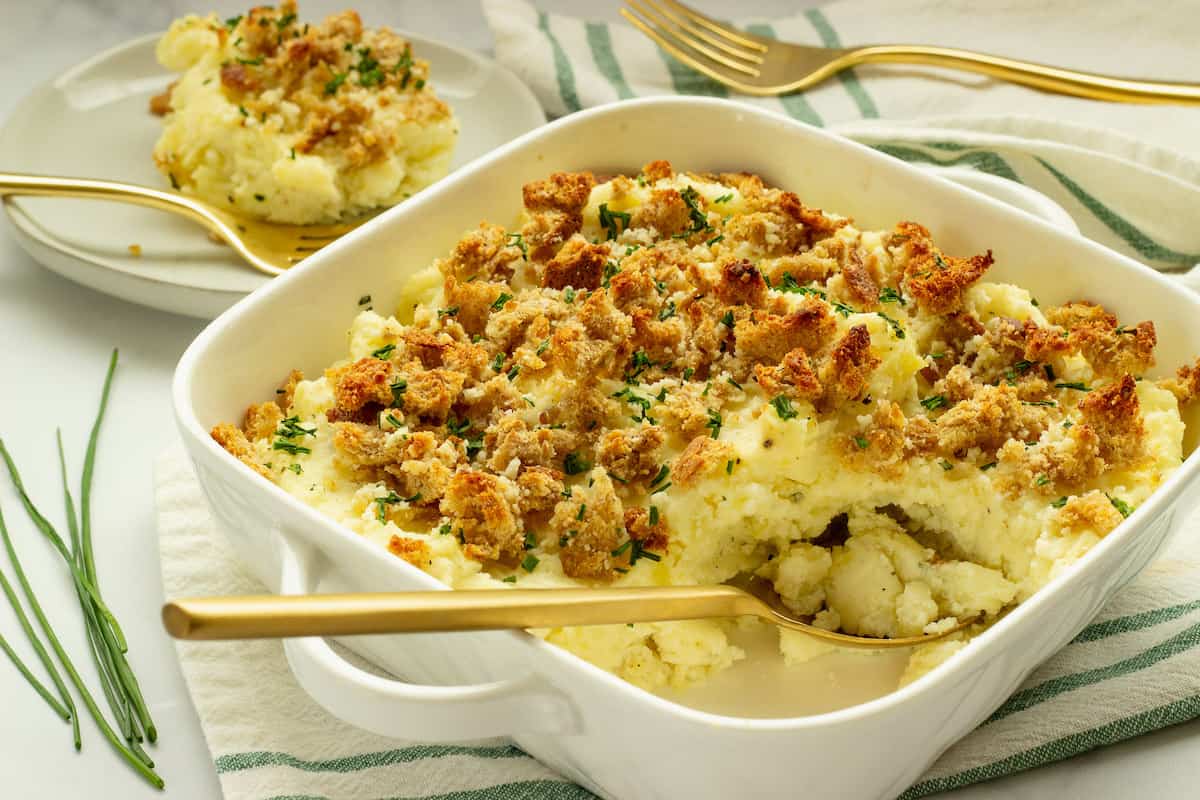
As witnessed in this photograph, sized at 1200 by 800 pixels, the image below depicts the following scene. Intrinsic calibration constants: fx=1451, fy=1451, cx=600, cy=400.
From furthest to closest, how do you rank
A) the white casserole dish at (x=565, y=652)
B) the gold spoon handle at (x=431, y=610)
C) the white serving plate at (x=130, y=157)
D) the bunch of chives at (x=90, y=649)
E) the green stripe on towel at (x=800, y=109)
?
the green stripe on towel at (x=800, y=109) < the white serving plate at (x=130, y=157) < the bunch of chives at (x=90, y=649) < the white casserole dish at (x=565, y=652) < the gold spoon handle at (x=431, y=610)

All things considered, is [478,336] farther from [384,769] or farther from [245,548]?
[384,769]

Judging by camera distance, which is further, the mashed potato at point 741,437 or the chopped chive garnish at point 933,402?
the chopped chive garnish at point 933,402

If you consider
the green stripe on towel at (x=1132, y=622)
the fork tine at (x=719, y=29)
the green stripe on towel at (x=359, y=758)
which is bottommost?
the green stripe on towel at (x=359, y=758)

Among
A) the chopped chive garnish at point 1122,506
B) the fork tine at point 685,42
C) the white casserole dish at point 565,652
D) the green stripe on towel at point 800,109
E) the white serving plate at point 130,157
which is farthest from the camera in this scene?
the fork tine at point 685,42

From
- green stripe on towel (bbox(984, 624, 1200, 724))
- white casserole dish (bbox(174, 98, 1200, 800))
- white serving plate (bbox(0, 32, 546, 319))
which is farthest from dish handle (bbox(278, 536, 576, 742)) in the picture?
white serving plate (bbox(0, 32, 546, 319))

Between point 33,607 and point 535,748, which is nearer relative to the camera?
point 535,748

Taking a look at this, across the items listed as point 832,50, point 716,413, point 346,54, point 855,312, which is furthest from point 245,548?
point 832,50

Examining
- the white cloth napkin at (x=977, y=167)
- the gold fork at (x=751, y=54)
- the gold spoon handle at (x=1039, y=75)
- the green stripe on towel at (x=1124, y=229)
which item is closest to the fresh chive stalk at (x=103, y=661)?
the white cloth napkin at (x=977, y=167)

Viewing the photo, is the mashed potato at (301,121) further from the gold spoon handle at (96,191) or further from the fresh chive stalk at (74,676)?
the fresh chive stalk at (74,676)
